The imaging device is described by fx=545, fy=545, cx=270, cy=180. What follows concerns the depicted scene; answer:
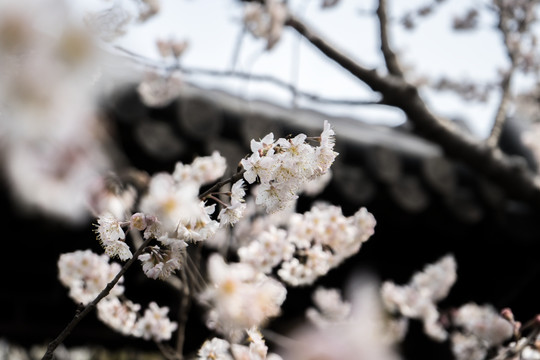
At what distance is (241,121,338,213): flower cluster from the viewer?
1.48 meters

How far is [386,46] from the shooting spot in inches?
139

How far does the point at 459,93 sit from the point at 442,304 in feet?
10.3

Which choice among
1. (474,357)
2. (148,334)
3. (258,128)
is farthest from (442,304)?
(148,334)

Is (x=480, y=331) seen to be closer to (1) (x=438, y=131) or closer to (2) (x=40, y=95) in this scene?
(1) (x=438, y=131)

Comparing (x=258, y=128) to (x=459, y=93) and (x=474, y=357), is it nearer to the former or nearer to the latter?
(x=474, y=357)

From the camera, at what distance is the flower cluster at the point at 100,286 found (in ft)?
7.73

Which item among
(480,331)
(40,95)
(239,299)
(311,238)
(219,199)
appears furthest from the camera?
(480,331)

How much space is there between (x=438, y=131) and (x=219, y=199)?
211 cm

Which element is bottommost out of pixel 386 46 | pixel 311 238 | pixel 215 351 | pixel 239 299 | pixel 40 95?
pixel 311 238

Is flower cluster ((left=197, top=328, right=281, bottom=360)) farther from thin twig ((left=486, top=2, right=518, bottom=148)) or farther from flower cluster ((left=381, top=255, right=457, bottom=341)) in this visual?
thin twig ((left=486, top=2, right=518, bottom=148))

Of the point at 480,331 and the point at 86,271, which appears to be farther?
the point at 480,331

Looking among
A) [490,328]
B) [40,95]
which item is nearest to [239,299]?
[40,95]

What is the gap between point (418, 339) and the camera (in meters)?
5.09

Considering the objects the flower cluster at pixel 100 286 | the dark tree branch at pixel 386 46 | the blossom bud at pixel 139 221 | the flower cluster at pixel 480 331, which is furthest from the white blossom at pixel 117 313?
the dark tree branch at pixel 386 46
